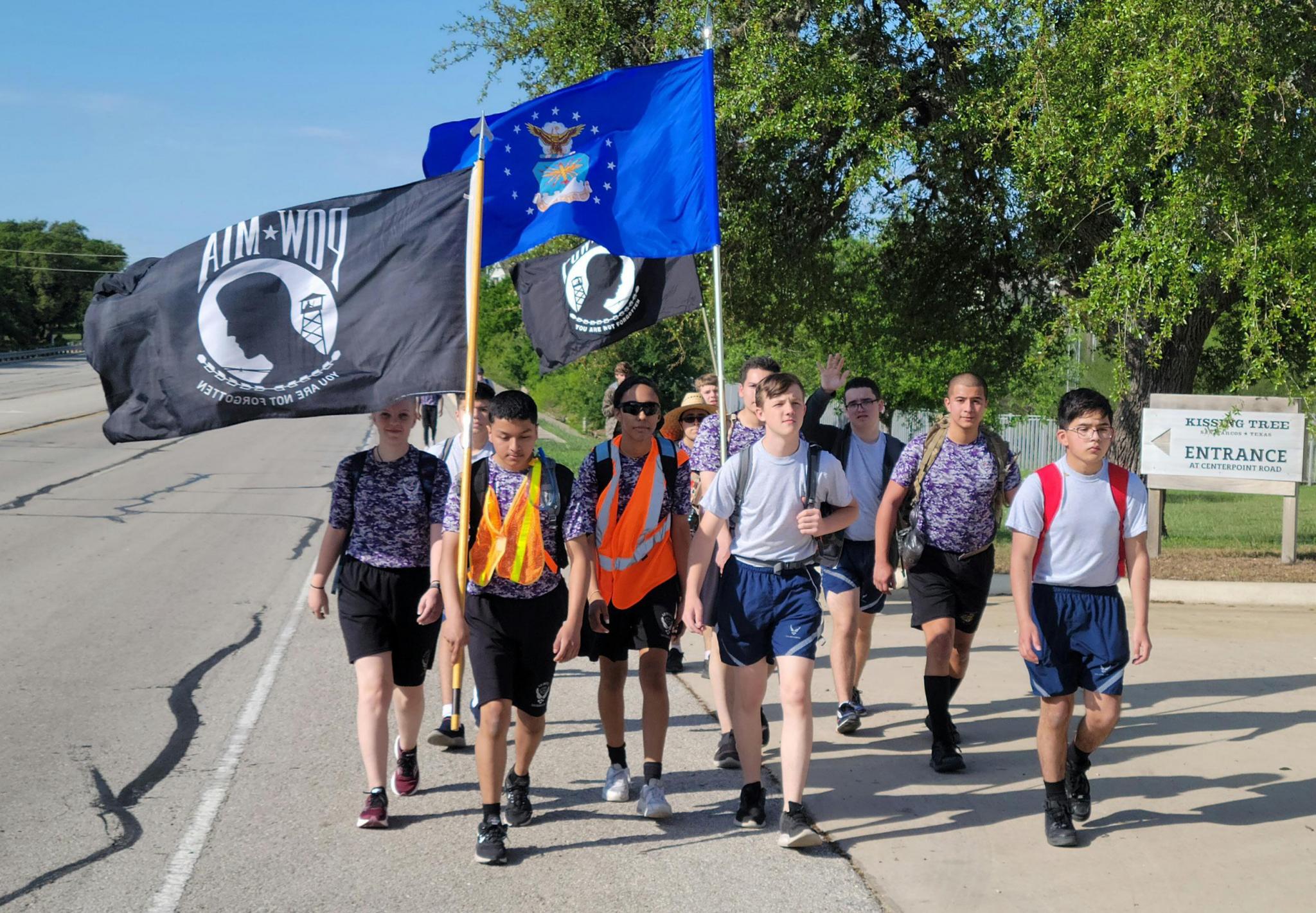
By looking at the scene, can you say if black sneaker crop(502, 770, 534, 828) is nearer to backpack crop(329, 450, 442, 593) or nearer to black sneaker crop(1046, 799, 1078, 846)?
backpack crop(329, 450, 442, 593)

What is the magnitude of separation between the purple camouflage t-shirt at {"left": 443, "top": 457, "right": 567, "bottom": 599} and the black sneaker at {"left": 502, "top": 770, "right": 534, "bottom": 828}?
2.75 feet

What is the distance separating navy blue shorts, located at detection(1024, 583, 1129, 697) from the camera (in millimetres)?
5207

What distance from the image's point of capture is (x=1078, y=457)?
17.2 feet

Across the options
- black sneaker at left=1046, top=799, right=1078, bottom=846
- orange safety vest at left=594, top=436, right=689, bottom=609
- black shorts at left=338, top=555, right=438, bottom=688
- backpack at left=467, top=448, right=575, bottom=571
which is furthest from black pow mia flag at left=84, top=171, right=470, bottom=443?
black sneaker at left=1046, top=799, right=1078, bottom=846

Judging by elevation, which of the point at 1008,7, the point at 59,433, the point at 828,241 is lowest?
the point at 59,433

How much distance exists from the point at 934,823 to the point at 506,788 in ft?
6.14

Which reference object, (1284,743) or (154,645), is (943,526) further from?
(154,645)

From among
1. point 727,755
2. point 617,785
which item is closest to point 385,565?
point 617,785

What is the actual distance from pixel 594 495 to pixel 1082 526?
2077 millimetres

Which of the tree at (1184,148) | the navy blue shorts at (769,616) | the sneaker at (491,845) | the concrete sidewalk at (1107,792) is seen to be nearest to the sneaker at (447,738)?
the concrete sidewalk at (1107,792)

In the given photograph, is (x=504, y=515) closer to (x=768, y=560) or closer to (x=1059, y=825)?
(x=768, y=560)

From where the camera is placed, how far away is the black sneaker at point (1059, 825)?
16.6 feet

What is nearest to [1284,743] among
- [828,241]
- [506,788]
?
[506,788]

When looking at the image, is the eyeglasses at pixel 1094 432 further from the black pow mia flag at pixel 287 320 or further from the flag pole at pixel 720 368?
the black pow mia flag at pixel 287 320
